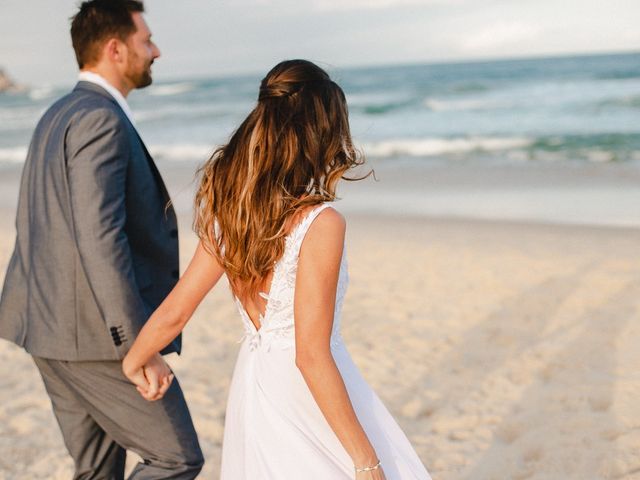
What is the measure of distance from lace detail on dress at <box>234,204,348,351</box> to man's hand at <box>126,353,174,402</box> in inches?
15.0

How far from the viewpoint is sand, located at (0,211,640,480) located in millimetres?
3930

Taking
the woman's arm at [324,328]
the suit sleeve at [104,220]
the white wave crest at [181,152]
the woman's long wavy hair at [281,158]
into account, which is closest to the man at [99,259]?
the suit sleeve at [104,220]

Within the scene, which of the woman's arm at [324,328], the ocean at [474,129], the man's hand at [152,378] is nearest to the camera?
the woman's arm at [324,328]

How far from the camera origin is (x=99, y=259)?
2.18 metres

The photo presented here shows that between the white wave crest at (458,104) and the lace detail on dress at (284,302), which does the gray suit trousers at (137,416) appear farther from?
the white wave crest at (458,104)

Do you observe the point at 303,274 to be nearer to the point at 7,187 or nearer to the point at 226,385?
the point at 226,385

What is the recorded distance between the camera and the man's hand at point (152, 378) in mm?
2145

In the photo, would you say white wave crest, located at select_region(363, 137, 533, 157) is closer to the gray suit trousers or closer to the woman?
the gray suit trousers

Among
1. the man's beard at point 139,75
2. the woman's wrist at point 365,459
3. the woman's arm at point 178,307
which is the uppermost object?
the man's beard at point 139,75

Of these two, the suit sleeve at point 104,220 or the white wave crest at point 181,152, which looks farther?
the white wave crest at point 181,152

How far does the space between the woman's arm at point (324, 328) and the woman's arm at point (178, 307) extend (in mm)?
301

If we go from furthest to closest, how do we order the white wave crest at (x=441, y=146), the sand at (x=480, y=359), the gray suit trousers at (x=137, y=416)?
the white wave crest at (x=441, y=146) < the sand at (x=480, y=359) < the gray suit trousers at (x=137, y=416)

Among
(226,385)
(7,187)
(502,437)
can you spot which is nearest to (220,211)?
(502,437)

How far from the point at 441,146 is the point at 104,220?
16826 mm
